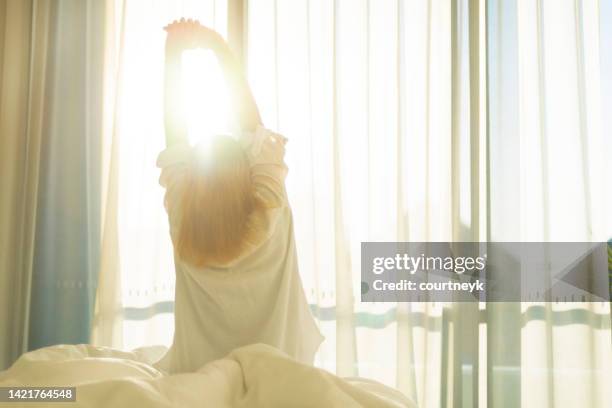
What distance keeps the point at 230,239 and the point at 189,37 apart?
19.5 inches

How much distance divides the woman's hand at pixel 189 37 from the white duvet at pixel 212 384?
2.26ft

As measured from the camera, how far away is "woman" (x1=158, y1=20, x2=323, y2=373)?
1.00 meters

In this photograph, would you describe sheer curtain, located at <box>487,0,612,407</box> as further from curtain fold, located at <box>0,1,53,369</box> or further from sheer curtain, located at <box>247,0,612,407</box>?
curtain fold, located at <box>0,1,53,369</box>

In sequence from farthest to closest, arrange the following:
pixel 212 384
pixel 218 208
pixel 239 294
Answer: pixel 239 294, pixel 218 208, pixel 212 384

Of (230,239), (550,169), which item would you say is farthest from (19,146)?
(550,169)

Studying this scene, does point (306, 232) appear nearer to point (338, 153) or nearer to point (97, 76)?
point (338, 153)

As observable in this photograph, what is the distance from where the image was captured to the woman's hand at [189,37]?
1.23 metres

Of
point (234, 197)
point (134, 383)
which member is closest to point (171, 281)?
point (234, 197)

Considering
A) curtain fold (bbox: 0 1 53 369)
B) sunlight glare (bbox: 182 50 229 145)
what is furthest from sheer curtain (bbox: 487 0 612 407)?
curtain fold (bbox: 0 1 53 369)

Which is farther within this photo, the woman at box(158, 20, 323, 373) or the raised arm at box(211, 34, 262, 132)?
the raised arm at box(211, 34, 262, 132)

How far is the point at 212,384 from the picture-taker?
776 mm

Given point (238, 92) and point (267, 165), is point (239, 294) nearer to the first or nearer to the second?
point (267, 165)

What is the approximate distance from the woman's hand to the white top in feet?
0.83

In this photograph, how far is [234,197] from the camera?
39.3 inches
